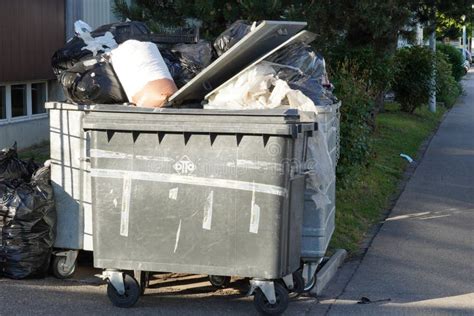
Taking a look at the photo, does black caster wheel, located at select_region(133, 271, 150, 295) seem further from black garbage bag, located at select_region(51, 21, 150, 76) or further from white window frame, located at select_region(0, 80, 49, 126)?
white window frame, located at select_region(0, 80, 49, 126)

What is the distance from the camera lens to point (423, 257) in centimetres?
744

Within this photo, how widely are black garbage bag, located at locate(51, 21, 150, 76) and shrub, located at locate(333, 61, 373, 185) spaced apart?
96.8 inches

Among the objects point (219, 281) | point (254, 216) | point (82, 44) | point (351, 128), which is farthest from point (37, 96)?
point (254, 216)

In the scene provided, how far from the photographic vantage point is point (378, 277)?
6.75 m

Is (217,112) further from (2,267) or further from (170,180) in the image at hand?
(2,267)

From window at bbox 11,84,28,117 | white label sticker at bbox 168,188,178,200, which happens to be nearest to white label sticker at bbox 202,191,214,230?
white label sticker at bbox 168,188,178,200

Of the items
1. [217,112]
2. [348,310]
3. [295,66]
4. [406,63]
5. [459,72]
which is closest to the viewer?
[217,112]

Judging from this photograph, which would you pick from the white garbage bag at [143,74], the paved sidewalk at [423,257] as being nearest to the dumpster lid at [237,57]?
the white garbage bag at [143,74]

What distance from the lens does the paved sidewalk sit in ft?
19.8

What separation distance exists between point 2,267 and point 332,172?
252 cm

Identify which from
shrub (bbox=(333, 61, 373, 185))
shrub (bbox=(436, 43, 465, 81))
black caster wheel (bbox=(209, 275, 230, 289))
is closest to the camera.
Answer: black caster wheel (bbox=(209, 275, 230, 289))

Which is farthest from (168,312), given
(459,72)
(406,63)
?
(459,72)

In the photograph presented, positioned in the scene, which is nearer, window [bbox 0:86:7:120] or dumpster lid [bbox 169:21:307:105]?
dumpster lid [bbox 169:21:307:105]

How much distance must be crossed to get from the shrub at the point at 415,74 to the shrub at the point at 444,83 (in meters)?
0.92
